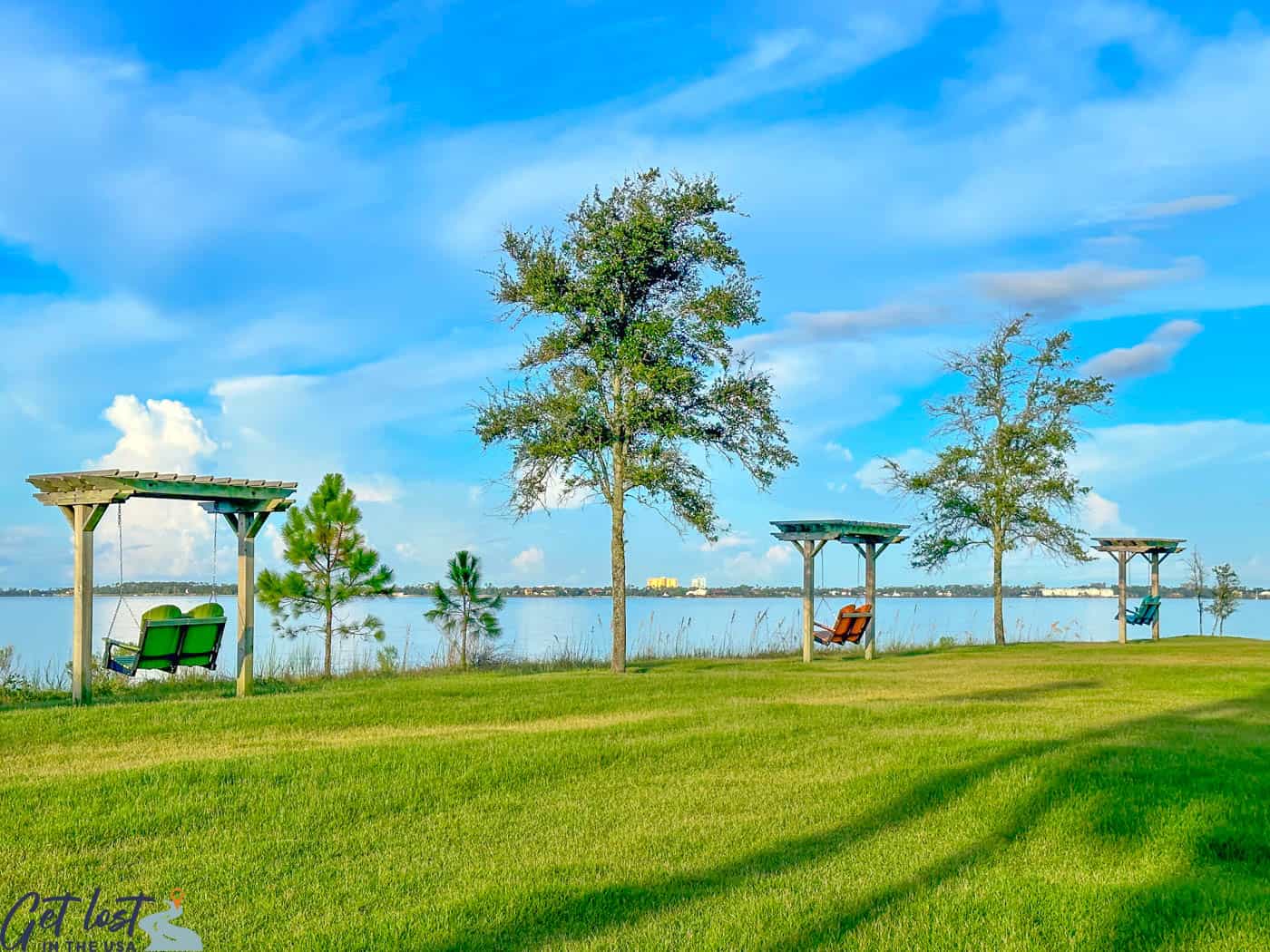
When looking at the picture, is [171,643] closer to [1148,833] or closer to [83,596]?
[83,596]

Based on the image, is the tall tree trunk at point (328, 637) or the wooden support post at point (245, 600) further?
the tall tree trunk at point (328, 637)

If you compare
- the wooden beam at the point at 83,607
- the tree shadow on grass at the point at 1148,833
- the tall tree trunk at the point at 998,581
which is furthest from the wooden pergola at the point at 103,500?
the tall tree trunk at the point at 998,581

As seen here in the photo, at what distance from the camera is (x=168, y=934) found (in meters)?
4.45

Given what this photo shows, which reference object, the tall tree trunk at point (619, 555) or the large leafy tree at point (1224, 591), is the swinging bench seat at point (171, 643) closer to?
the tall tree trunk at point (619, 555)

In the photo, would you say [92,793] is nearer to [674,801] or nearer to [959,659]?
[674,801]

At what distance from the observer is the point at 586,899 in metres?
4.83

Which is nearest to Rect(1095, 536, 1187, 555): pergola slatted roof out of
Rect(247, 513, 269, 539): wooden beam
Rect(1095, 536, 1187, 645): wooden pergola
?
Rect(1095, 536, 1187, 645): wooden pergola

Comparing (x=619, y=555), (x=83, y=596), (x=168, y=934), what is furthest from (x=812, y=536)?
(x=168, y=934)

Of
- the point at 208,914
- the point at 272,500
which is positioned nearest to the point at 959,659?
the point at 272,500

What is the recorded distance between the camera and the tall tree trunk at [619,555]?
15.5 metres

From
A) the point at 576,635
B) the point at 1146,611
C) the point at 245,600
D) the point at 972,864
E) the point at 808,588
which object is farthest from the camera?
the point at 576,635

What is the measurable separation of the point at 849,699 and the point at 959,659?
27.7 feet

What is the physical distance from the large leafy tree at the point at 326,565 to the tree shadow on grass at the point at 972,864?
12214 millimetres

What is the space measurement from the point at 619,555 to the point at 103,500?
7143mm
